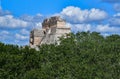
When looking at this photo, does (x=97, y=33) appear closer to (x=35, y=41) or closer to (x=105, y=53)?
(x=105, y=53)

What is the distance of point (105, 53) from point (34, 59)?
20.8 feet

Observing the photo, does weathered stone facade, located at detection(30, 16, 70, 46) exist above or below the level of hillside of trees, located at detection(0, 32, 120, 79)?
above

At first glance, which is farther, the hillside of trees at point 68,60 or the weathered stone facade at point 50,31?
the weathered stone facade at point 50,31

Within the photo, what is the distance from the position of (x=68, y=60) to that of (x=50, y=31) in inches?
834

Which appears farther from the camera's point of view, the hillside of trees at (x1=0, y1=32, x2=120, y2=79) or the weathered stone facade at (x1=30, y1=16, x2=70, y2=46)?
the weathered stone facade at (x1=30, y1=16, x2=70, y2=46)

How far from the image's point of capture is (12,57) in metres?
40.2

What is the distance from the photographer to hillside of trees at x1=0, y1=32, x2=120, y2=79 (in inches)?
1518

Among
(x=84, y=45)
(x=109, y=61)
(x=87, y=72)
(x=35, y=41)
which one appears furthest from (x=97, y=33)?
(x=35, y=41)

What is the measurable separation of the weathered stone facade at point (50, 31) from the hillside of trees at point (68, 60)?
1142 centimetres

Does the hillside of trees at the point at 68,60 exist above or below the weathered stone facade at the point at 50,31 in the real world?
below

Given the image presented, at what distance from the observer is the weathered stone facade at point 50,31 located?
59219 mm

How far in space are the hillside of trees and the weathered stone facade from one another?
1142 centimetres

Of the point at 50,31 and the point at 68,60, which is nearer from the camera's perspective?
the point at 68,60

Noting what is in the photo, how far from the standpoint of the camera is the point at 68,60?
41188mm
